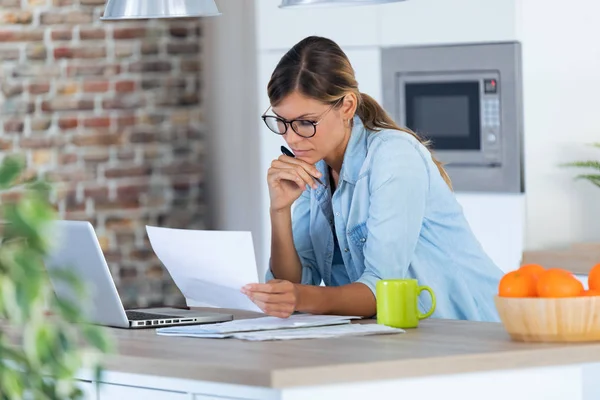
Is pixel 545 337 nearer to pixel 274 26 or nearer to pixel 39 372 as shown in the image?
pixel 39 372

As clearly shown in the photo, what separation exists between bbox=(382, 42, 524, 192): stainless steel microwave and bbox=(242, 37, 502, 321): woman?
149 centimetres

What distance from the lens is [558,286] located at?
197 centimetres

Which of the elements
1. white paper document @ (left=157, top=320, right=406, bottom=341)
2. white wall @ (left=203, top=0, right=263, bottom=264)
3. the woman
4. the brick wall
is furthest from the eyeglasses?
the brick wall

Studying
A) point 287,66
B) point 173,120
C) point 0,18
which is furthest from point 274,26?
point 287,66

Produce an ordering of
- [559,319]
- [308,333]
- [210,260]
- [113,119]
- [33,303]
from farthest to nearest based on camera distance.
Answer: [113,119], [210,260], [308,333], [559,319], [33,303]

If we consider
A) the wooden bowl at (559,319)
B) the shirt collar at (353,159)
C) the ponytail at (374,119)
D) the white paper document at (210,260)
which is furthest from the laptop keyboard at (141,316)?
the wooden bowl at (559,319)

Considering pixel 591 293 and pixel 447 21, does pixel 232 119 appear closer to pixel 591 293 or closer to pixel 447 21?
pixel 447 21

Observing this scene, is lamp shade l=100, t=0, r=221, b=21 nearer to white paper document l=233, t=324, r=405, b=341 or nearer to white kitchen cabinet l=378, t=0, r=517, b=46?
white paper document l=233, t=324, r=405, b=341

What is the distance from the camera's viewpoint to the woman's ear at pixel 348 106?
8.98 ft

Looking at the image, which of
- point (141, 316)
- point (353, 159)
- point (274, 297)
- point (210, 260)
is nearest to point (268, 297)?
point (274, 297)

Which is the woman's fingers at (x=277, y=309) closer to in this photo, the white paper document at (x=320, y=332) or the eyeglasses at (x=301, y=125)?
the white paper document at (x=320, y=332)

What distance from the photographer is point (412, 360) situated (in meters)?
1.79

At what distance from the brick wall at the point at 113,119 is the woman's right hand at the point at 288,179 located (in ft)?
7.07

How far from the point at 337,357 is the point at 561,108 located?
2808 millimetres
